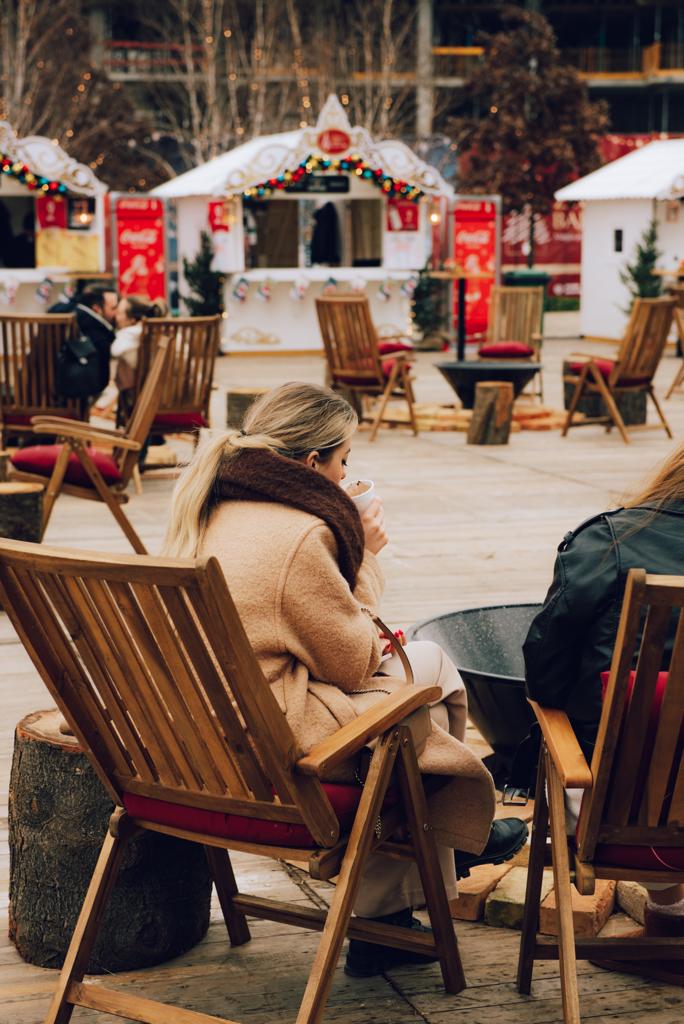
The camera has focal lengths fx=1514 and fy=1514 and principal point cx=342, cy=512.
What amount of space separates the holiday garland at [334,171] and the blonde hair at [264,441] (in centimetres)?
1640

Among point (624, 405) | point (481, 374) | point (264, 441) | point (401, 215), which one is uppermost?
point (264, 441)

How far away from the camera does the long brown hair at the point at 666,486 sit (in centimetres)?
261

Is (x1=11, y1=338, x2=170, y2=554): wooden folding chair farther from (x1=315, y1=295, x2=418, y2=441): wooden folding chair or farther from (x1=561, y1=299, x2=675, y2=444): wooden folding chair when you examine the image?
(x1=561, y1=299, x2=675, y2=444): wooden folding chair

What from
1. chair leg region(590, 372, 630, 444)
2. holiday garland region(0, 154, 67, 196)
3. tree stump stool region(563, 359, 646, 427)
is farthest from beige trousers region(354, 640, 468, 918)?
holiday garland region(0, 154, 67, 196)

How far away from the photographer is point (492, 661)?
12.9 ft

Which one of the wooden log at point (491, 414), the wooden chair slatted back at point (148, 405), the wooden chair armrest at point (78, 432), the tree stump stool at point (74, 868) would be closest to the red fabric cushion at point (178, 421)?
the wooden chair slatted back at point (148, 405)

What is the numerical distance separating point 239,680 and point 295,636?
1.00 ft

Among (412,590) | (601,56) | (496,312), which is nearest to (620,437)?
(496,312)

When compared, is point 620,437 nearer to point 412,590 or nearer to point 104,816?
point 412,590

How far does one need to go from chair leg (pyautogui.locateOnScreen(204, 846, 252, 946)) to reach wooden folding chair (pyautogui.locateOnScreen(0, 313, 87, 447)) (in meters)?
5.57

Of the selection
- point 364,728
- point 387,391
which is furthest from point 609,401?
point 364,728

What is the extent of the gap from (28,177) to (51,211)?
3.80 feet

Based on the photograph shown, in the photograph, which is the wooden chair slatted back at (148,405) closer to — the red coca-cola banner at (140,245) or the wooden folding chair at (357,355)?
the wooden folding chair at (357,355)

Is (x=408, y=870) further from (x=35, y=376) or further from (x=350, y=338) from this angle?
(x=350, y=338)
